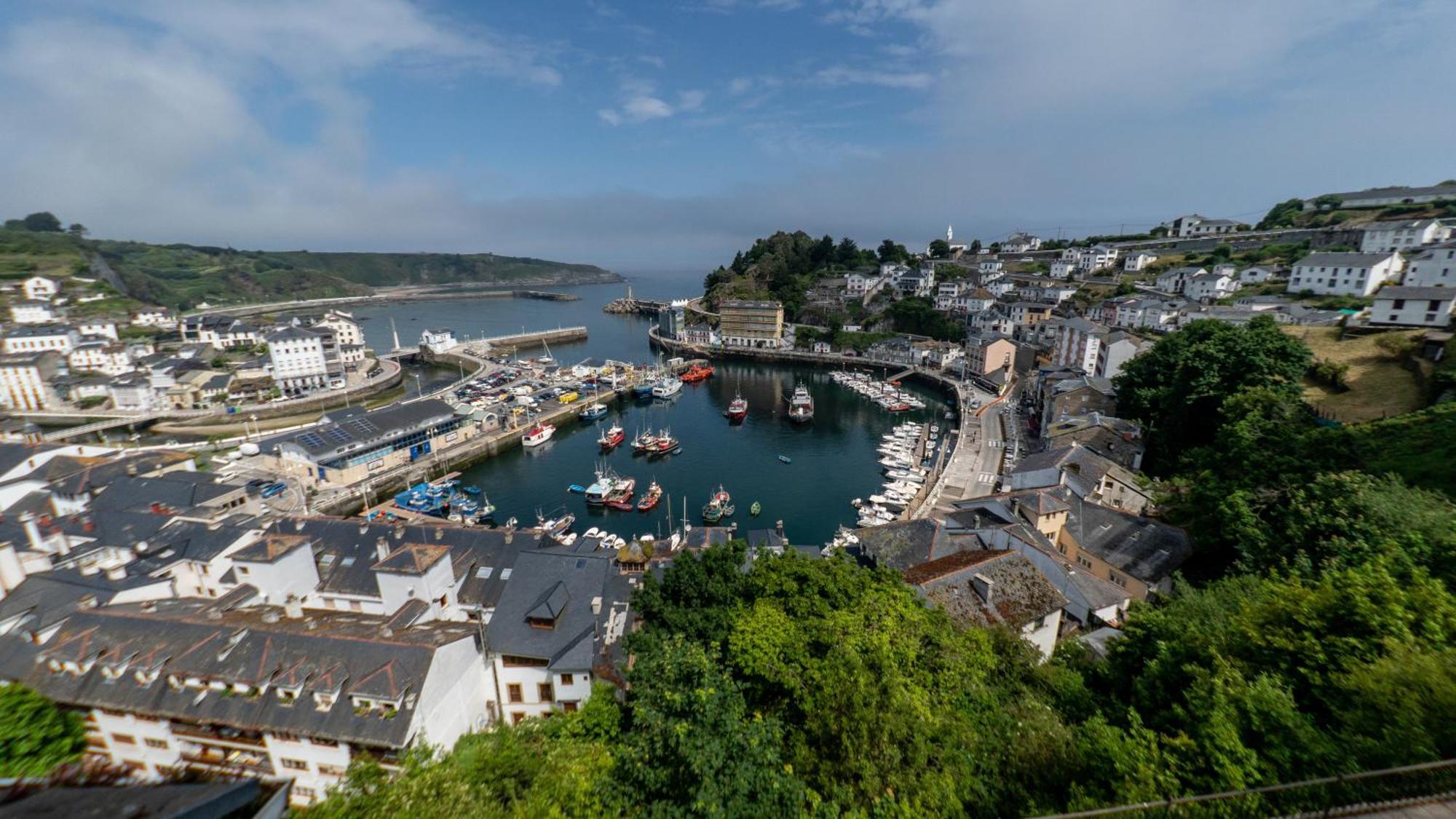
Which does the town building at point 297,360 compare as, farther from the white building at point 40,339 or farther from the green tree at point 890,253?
the green tree at point 890,253

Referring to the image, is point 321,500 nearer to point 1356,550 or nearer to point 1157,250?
point 1356,550

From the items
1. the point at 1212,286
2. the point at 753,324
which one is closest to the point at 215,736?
the point at 1212,286

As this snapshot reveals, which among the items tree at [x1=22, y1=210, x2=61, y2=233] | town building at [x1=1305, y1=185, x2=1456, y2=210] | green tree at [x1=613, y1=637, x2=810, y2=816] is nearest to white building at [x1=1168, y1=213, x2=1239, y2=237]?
town building at [x1=1305, y1=185, x2=1456, y2=210]

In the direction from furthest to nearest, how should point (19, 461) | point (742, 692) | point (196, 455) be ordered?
point (196, 455) → point (19, 461) → point (742, 692)

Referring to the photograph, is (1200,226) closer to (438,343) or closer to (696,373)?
(696,373)

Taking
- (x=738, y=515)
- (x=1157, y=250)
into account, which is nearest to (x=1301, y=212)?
(x=1157, y=250)

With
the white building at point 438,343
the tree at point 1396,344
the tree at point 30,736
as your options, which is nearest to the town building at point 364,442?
the tree at point 30,736
